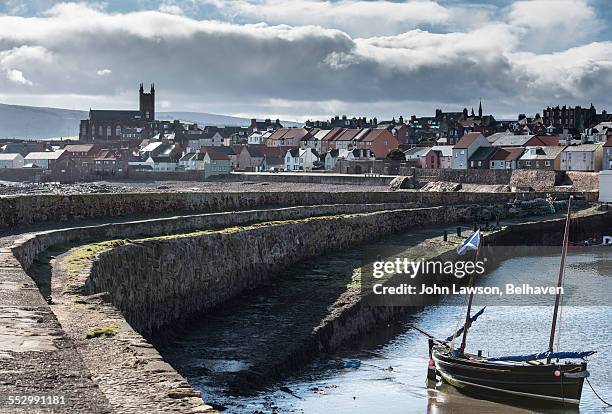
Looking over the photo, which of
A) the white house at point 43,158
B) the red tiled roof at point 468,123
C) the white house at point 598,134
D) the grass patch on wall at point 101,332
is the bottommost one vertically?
the grass patch on wall at point 101,332

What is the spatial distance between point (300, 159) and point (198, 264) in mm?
100786

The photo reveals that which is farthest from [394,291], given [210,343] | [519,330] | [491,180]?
[491,180]

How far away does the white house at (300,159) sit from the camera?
127062 mm

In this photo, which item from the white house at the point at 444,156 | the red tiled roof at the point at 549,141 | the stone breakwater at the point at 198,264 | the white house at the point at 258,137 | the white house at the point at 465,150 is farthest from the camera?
the white house at the point at 258,137

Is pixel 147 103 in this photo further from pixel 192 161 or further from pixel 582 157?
pixel 582 157

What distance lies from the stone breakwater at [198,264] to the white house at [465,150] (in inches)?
2424

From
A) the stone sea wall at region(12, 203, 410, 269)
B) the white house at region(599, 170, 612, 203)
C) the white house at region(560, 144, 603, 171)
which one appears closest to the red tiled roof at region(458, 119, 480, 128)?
the white house at region(560, 144, 603, 171)

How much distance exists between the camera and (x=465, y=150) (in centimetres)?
10350

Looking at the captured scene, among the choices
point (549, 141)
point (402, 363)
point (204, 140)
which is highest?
point (549, 141)

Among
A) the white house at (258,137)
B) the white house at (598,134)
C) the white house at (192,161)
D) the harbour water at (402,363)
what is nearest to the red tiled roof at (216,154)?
the white house at (192,161)

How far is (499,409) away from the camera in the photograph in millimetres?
20359

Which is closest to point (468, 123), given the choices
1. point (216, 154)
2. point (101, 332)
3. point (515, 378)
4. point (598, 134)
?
point (598, 134)

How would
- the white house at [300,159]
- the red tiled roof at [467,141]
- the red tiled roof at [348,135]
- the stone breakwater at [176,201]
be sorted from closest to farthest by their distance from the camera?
1. the stone breakwater at [176,201]
2. the red tiled roof at [467,141]
3. the white house at [300,159]
4. the red tiled roof at [348,135]

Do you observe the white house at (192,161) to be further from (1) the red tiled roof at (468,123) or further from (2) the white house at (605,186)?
(2) the white house at (605,186)
